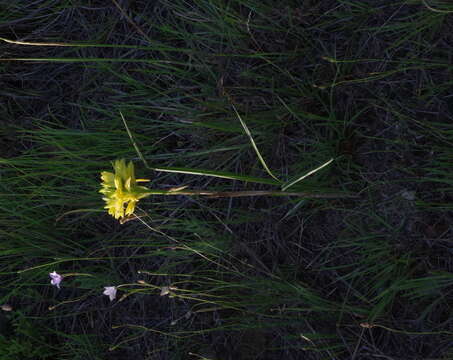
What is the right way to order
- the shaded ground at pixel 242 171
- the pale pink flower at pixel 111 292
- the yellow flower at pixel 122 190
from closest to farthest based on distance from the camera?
the yellow flower at pixel 122 190, the shaded ground at pixel 242 171, the pale pink flower at pixel 111 292

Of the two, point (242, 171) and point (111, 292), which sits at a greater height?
point (242, 171)

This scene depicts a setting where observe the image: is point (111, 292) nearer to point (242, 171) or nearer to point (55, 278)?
point (55, 278)

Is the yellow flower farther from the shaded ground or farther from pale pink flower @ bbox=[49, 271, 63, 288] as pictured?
pale pink flower @ bbox=[49, 271, 63, 288]

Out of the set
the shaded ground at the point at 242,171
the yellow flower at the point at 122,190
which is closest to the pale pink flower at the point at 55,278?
the shaded ground at the point at 242,171

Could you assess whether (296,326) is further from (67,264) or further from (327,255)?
(67,264)

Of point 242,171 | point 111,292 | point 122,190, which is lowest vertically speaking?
point 111,292

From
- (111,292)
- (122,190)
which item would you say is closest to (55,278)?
(111,292)

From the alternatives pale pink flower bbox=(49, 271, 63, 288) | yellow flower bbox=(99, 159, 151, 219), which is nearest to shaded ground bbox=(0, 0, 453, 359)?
pale pink flower bbox=(49, 271, 63, 288)

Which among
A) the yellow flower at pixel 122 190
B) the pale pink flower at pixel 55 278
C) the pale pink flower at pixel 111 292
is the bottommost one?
the pale pink flower at pixel 111 292

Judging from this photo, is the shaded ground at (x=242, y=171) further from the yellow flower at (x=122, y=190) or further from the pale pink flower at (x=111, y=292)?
the yellow flower at (x=122, y=190)

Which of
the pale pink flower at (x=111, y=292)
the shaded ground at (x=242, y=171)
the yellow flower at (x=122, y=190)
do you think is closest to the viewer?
the yellow flower at (x=122, y=190)

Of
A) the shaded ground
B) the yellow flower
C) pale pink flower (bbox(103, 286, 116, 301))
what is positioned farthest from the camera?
pale pink flower (bbox(103, 286, 116, 301))

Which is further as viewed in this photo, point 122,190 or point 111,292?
point 111,292
